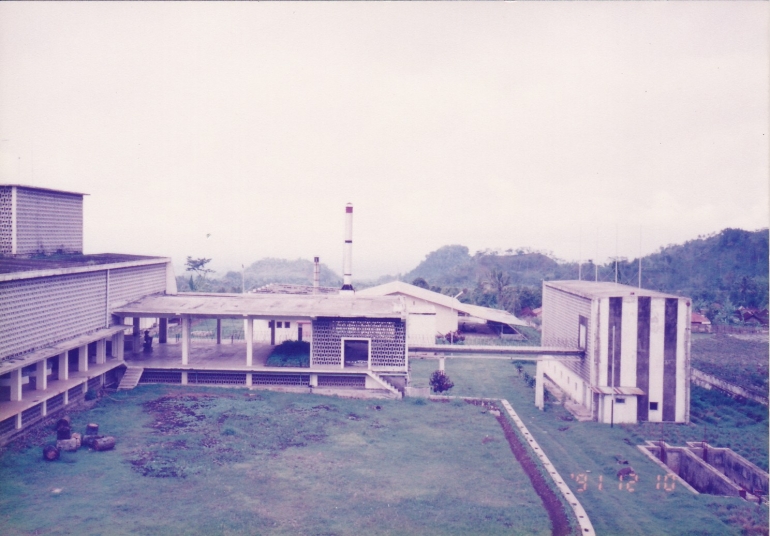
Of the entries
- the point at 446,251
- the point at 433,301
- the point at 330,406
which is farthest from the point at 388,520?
the point at 446,251

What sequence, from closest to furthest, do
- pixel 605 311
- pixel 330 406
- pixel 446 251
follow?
pixel 330 406 → pixel 605 311 → pixel 446 251

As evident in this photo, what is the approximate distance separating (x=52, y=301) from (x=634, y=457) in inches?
779

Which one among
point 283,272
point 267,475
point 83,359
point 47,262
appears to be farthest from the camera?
→ point 283,272

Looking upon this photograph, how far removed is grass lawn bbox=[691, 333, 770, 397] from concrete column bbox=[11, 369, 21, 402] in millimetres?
28416

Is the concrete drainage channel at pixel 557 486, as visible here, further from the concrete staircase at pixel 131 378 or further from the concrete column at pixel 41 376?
the concrete column at pixel 41 376

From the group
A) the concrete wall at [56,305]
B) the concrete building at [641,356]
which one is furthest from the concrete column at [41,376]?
the concrete building at [641,356]

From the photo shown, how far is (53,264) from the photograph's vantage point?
59.0 feet

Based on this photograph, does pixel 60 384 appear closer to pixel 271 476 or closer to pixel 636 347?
pixel 271 476

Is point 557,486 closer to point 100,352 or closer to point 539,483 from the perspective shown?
point 539,483

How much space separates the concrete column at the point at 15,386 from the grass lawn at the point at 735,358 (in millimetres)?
28416

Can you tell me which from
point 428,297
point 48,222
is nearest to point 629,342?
point 428,297

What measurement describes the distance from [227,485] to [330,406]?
767 cm

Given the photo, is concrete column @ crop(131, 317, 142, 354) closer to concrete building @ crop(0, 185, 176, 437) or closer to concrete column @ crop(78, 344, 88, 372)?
concrete building @ crop(0, 185, 176, 437)

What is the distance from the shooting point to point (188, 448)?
1523 centimetres
